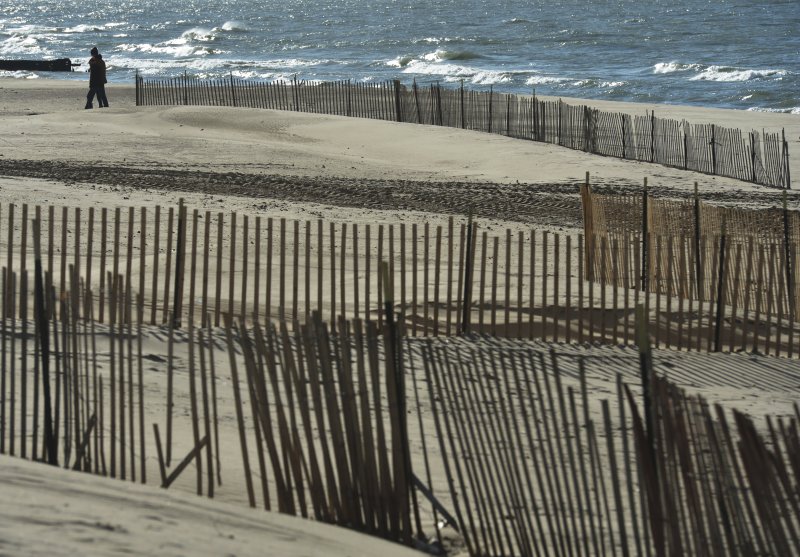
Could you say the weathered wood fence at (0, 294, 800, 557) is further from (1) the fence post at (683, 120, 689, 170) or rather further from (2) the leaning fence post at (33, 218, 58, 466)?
(1) the fence post at (683, 120, 689, 170)

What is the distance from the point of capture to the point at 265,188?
15.2 m

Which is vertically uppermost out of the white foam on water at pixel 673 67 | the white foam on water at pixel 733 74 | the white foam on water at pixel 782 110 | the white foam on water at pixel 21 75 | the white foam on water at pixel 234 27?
the white foam on water at pixel 234 27

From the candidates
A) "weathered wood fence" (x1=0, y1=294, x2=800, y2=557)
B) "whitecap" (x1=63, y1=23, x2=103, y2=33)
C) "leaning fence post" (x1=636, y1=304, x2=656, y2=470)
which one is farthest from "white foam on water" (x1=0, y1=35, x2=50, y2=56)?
"leaning fence post" (x1=636, y1=304, x2=656, y2=470)

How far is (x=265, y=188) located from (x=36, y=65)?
1193 inches

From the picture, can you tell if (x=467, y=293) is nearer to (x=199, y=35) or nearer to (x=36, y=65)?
(x=36, y=65)

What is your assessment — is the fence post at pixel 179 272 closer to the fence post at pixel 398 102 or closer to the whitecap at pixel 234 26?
the fence post at pixel 398 102

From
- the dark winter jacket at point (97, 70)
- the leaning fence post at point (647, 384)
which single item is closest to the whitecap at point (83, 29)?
the dark winter jacket at point (97, 70)

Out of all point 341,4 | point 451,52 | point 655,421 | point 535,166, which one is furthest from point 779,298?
point 341,4

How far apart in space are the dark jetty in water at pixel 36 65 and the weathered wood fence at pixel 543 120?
14529 mm

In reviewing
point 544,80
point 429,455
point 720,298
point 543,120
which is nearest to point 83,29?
point 544,80

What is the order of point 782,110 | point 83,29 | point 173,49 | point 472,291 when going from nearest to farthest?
1. point 472,291
2. point 782,110
3. point 173,49
4. point 83,29

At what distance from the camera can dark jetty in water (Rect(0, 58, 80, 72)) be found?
4147 cm

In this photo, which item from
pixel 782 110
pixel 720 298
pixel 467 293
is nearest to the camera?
pixel 467 293

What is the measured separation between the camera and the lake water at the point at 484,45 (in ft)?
137
